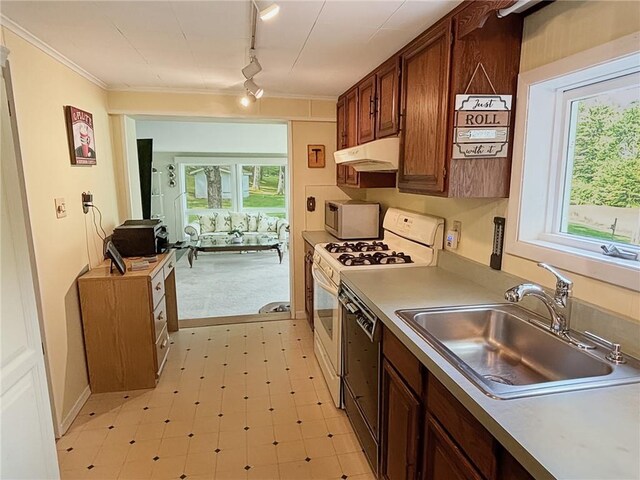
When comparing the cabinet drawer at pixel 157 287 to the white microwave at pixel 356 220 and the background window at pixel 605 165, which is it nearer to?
the white microwave at pixel 356 220

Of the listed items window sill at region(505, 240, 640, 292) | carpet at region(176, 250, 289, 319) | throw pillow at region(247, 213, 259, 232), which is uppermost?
window sill at region(505, 240, 640, 292)

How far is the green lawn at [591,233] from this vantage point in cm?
141

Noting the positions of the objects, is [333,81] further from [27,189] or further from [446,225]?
[27,189]

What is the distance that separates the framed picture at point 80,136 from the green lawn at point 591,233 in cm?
286

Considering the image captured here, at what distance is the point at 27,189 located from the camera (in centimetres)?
193

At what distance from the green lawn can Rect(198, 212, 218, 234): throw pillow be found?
6.82m

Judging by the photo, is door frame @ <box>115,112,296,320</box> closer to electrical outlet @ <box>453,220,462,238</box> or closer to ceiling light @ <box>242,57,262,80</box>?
ceiling light @ <box>242,57,262,80</box>

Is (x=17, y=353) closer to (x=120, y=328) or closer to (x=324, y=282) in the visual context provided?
(x=120, y=328)

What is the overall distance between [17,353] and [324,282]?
5.56 feet

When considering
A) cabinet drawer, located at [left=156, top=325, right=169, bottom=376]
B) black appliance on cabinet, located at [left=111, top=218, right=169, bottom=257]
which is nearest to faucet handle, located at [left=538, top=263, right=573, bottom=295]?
cabinet drawer, located at [left=156, top=325, right=169, bottom=376]

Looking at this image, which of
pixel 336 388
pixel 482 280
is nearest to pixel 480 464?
pixel 482 280

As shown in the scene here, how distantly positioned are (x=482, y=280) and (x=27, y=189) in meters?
2.38

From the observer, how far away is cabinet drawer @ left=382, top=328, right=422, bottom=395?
53.9 inches

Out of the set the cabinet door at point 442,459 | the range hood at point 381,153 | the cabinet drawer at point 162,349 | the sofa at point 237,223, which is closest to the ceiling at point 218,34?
the range hood at point 381,153
